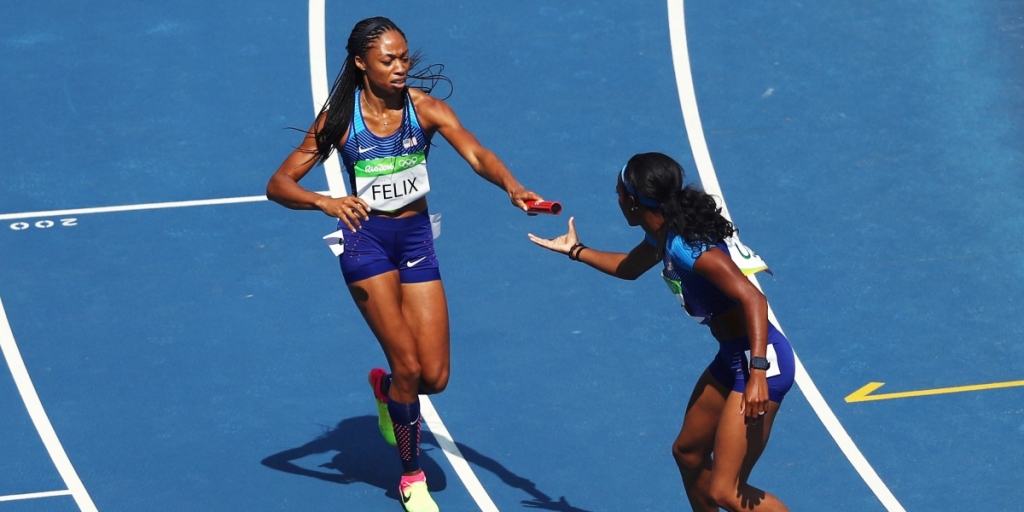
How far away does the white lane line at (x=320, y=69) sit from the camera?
35.9 feet

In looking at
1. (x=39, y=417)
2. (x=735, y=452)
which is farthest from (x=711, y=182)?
(x=39, y=417)

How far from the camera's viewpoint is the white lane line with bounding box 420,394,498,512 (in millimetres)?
7987

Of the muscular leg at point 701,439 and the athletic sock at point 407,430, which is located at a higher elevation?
the muscular leg at point 701,439

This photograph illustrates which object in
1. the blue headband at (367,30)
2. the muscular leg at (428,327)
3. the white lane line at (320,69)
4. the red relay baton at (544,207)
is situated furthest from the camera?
the white lane line at (320,69)

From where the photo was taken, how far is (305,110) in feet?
38.0

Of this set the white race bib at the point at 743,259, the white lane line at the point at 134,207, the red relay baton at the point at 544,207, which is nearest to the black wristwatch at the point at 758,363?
the white race bib at the point at 743,259

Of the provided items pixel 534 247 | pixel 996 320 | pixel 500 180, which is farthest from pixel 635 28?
pixel 500 180

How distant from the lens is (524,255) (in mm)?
10195

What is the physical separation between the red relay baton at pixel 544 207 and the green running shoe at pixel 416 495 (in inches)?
77.6

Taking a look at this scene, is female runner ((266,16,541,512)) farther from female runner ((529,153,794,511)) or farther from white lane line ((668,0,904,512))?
white lane line ((668,0,904,512))

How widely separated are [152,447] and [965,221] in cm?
632

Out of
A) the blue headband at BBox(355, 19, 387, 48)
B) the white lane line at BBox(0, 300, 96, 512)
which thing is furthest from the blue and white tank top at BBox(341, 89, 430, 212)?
the white lane line at BBox(0, 300, 96, 512)

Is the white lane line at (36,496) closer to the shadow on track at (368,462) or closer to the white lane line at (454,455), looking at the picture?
the shadow on track at (368,462)

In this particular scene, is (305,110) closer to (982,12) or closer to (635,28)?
(635,28)
